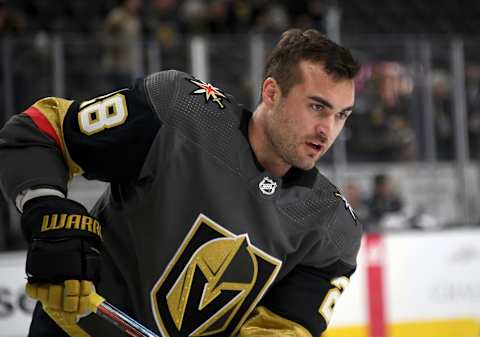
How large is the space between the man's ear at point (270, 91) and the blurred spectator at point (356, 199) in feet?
10.4

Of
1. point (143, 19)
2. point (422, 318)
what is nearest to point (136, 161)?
point (422, 318)

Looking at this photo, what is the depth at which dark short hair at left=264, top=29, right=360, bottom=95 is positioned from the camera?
200 centimetres

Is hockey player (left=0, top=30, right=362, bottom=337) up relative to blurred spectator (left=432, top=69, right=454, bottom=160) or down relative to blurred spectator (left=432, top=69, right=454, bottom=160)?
down

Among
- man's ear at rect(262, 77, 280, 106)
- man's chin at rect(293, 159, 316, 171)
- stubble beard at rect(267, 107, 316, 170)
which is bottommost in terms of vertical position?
man's chin at rect(293, 159, 316, 171)

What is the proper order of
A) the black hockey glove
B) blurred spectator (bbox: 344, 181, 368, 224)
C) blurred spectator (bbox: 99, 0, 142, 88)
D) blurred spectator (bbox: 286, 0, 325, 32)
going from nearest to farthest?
the black hockey glove, blurred spectator (bbox: 99, 0, 142, 88), blurred spectator (bbox: 344, 181, 368, 224), blurred spectator (bbox: 286, 0, 325, 32)

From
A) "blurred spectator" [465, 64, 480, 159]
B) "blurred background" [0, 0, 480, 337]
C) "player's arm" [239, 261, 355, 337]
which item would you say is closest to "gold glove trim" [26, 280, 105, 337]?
"player's arm" [239, 261, 355, 337]

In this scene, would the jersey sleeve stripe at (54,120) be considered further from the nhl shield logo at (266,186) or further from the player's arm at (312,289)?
the player's arm at (312,289)

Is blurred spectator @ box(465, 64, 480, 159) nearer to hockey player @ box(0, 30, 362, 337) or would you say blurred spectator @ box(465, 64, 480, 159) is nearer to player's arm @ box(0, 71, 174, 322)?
hockey player @ box(0, 30, 362, 337)

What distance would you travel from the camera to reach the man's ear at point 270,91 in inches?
82.1

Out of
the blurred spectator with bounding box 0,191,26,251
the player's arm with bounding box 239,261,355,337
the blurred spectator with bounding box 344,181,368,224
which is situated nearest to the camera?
the player's arm with bounding box 239,261,355,337

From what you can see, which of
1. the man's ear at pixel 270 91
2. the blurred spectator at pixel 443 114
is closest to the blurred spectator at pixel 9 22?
the blurred spectator at pixel 443 114

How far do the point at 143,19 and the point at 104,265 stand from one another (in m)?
4.07

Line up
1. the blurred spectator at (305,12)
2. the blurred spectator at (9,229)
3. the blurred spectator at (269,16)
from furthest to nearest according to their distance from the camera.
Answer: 1. the blurred spectator at (269,16)
2. the blurred spectator at (305,12)
3. the blurred spectator at (9,229)

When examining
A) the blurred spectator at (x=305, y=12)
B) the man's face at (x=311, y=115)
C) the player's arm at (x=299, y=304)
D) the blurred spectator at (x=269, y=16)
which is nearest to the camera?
the man's face at (x=311, y=115)
